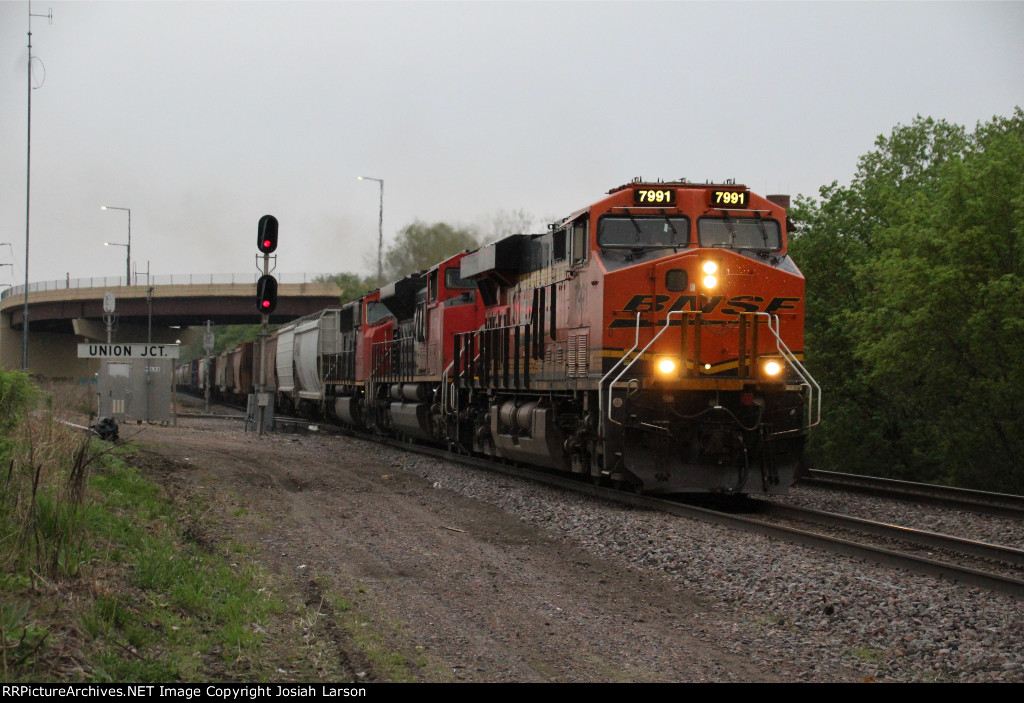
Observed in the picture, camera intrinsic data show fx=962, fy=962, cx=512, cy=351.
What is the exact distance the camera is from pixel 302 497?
42.0 ft

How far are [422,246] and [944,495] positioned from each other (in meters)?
53.0

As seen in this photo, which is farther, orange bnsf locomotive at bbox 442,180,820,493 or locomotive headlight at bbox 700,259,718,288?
locomotive headlight at bbox 700,259,718,288

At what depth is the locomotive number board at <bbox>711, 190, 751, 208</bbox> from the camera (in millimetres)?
12594

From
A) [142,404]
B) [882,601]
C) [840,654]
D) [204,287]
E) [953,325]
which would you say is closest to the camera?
[840,654]

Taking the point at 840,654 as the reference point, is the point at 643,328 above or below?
above

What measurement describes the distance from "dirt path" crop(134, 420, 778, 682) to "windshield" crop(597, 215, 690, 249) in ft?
12.7

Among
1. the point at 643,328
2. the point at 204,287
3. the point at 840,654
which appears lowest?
the point at 840,654

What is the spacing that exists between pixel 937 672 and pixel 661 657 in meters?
1.61

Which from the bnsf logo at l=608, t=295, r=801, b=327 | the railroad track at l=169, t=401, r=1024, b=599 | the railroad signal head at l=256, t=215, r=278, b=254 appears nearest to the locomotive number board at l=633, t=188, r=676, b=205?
the bnsf logo at l=608, t=295, r=801, b=327

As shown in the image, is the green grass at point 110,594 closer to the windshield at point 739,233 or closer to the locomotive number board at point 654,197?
the locomotive number board at point 654,197

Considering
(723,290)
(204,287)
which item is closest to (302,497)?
(723,290)

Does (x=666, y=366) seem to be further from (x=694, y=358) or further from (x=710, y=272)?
(x=710, y=272)

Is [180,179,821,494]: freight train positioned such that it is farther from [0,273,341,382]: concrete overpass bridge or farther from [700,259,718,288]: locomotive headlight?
[0,273,341,382]: concrete overpass bridge

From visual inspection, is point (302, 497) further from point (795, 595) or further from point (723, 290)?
point (795, 595)
